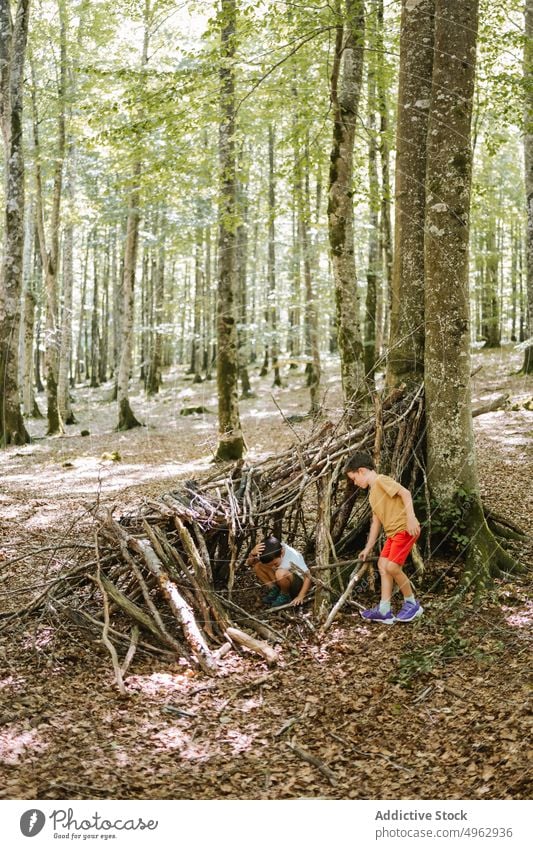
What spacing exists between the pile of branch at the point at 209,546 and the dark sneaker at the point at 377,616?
41 cm

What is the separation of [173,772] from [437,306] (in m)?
4.32

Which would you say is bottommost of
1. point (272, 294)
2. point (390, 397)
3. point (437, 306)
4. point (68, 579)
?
point (68, 579)

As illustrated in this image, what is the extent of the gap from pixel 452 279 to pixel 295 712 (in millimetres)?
3875

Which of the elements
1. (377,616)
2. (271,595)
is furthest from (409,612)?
(271,595)

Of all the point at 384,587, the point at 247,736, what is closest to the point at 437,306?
the point at 384,587

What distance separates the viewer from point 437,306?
236 inches

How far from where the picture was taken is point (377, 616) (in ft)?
17.7

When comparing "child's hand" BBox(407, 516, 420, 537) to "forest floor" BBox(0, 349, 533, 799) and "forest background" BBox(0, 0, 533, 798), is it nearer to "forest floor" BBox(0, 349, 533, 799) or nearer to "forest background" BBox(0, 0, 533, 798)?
"forest floor" BBox(0, 349, 533, 799)

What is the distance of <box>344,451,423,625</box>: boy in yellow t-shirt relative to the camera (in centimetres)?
532

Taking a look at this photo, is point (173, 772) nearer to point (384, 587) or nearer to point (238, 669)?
point (238, 669)

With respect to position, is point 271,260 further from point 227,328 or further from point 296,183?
point 227,328

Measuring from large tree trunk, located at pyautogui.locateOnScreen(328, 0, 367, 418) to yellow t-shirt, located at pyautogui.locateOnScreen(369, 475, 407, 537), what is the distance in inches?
126

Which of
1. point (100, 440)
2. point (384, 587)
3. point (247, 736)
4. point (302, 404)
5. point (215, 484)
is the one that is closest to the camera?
point (247, 736)

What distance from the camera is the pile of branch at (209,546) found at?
5172 millimetres
